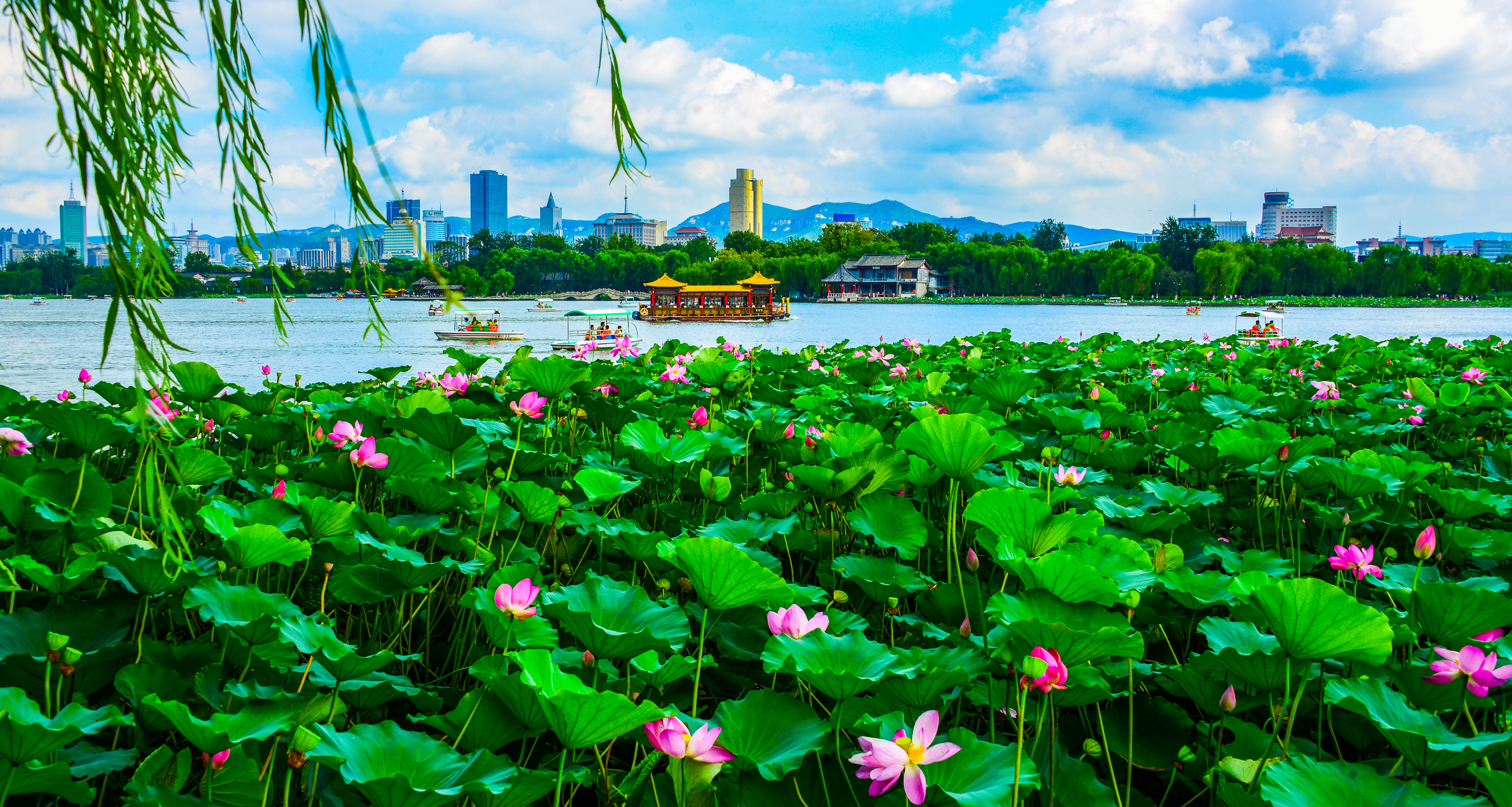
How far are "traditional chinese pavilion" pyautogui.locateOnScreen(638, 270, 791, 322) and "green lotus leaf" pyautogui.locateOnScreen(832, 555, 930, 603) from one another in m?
32.4

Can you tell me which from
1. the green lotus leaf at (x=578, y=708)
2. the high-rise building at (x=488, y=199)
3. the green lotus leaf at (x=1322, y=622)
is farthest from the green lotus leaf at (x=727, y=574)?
the high-rise building at (x=488, y=199)

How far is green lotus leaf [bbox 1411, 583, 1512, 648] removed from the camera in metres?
0.96

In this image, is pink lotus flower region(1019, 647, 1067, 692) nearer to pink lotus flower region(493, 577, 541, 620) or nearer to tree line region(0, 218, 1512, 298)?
pink lotus flower region(493, 577, 541, 620)

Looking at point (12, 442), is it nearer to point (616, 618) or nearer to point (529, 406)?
point (529, 406)

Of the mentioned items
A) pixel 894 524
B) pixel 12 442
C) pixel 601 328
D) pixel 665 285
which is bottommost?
pixel 894 524

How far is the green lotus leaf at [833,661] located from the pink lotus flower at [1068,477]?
819 mm

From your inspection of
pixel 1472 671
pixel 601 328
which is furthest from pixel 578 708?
pixel 601 328

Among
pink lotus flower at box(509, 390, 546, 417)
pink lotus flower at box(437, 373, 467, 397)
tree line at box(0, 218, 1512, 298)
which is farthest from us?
tree line at box(0, 218, 1512, 298)

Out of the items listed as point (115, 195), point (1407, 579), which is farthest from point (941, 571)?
point (115, 195)

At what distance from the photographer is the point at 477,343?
19.7 meters

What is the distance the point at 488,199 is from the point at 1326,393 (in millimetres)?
197080

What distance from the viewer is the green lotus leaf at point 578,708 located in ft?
2.30

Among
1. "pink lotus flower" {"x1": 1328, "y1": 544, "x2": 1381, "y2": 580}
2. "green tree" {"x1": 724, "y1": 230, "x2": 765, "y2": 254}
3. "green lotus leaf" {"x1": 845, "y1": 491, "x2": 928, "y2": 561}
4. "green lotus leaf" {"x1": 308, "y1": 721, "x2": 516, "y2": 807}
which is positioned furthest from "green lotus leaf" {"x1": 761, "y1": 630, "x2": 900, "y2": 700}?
"green tree" {"x1": 724, "y1": 230, "x2": 765, "y2": 254}

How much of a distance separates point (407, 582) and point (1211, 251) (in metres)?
62.4
